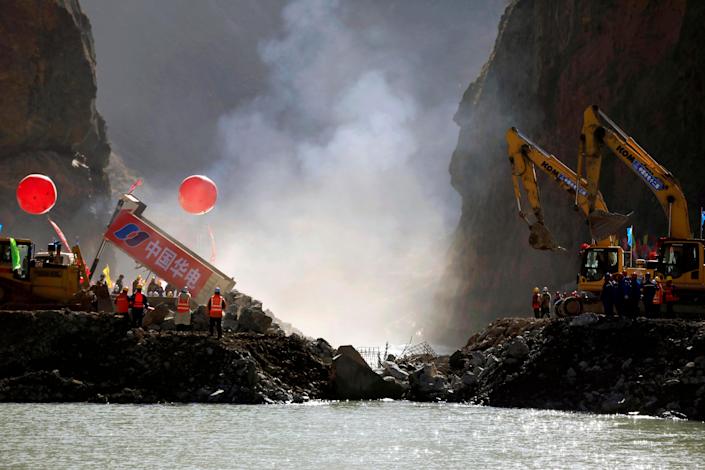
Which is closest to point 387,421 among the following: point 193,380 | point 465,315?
point 193,380

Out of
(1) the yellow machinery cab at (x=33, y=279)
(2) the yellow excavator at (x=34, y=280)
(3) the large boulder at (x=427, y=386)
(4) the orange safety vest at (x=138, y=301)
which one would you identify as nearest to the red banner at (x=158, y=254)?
(2) the yellow excavator at (x=34, y=280)

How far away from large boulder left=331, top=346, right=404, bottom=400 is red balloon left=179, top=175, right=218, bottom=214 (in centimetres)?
1143

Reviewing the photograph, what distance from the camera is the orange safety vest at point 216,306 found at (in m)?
35.4

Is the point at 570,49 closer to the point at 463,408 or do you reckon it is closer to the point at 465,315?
the point at 465,315

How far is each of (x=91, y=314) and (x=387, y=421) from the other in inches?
443

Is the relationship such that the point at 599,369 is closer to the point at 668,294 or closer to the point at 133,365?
the point at 668,294

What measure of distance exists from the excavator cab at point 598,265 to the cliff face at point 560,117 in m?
27.4

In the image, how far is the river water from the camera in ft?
79.5

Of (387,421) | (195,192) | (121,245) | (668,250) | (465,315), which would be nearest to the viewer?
(387,421)

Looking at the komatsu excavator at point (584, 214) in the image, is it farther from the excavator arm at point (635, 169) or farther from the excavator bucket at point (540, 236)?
the excavator arm at point (635, 169)

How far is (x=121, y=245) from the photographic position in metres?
48.8

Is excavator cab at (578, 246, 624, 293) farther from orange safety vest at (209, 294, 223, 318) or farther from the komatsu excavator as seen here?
orange safety vest at (209, 294, 223, 318)

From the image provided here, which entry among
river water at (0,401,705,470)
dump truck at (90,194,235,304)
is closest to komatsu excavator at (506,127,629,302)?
river water at (0,401,705,470)

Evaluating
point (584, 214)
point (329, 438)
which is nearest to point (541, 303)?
point (584, 214)
